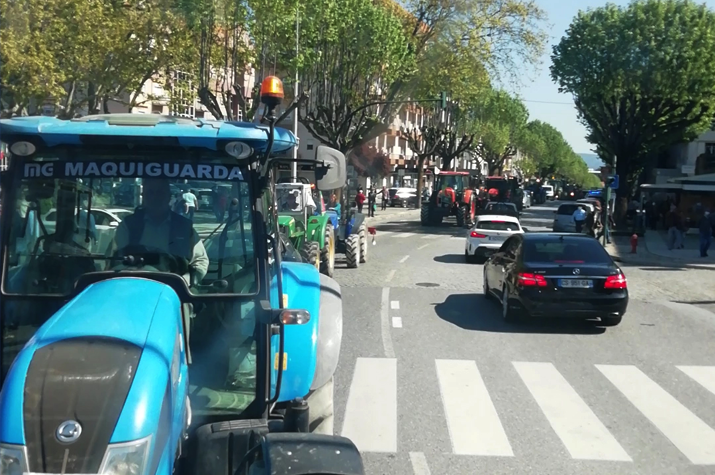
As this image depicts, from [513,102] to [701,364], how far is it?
86.4 m

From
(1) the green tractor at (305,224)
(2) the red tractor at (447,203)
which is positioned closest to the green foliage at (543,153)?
(2) the red tractor at (447,203)

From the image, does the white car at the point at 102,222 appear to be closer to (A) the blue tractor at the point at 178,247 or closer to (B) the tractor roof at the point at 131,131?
(A) the blue tractor at the point at 178,247

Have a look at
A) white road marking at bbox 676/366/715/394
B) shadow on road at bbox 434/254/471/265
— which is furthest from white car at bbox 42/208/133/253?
shadow on road at bbox 434/254/471/265

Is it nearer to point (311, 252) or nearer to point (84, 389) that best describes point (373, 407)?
point (84, 389)

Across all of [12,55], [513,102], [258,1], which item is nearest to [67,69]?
[12,55]

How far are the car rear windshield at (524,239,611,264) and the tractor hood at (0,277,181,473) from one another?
35.1 ft

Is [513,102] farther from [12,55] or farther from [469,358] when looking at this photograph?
[469,358]

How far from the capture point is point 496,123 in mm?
86562

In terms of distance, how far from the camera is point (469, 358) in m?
10.9

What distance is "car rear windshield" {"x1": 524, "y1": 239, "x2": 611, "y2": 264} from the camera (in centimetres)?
1341

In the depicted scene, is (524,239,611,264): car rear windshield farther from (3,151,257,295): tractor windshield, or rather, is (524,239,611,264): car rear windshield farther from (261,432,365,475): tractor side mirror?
(261,432,365,475): tractor side mirror

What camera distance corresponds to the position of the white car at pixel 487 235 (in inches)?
963

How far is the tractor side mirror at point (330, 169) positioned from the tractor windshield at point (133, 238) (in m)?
0.74

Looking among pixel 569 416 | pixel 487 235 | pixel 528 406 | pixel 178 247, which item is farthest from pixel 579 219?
pixel 178 247
